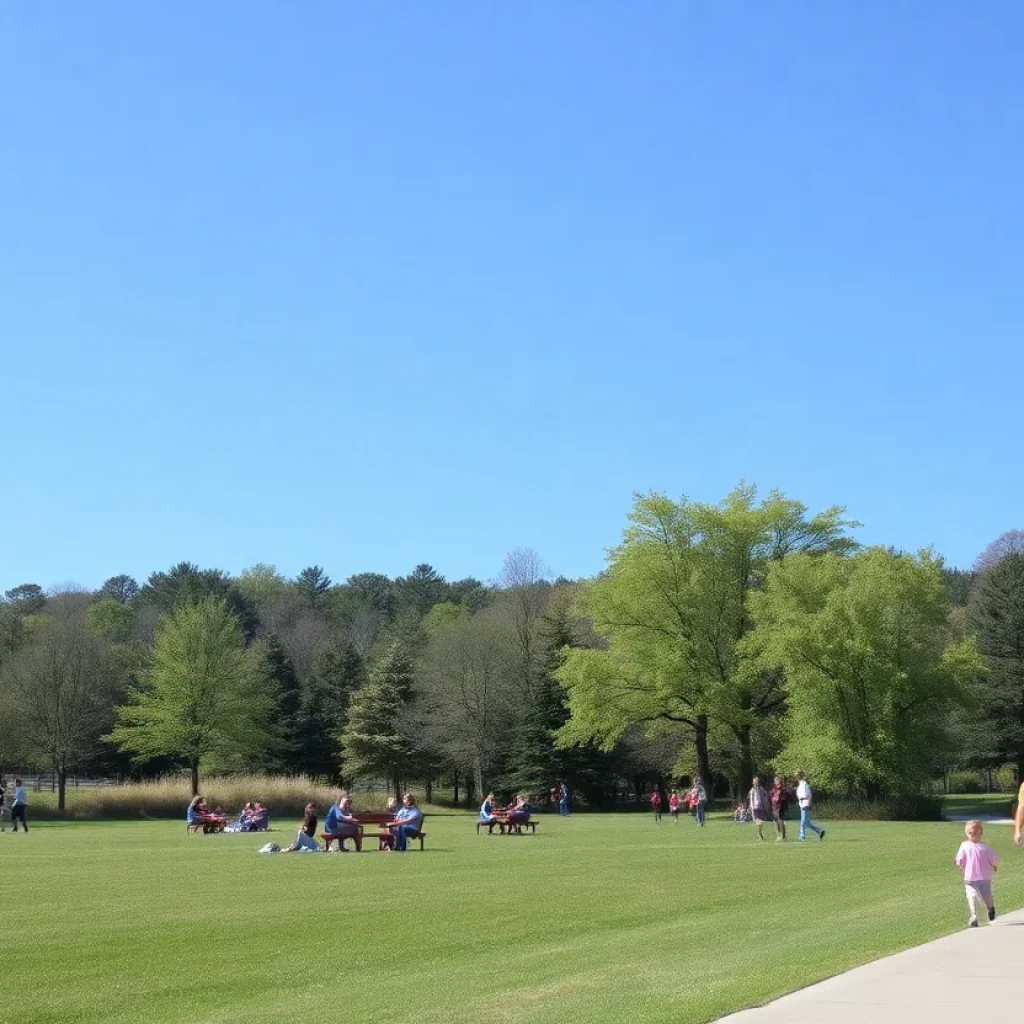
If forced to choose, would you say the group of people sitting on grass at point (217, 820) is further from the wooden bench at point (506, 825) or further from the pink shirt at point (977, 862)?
the pink shirt at point (977, 862)

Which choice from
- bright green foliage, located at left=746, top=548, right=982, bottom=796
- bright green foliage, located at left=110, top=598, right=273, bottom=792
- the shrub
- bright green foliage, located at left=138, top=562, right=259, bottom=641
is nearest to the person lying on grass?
the shrub

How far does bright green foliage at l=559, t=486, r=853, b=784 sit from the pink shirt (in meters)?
46.0

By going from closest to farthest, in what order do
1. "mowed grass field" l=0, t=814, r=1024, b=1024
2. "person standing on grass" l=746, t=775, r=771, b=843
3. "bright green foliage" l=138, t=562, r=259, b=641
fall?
"mowed grass field" l=0, t=814, r=1024, b=1024, "person standing on grass" l=746, t=775, r=771, b=843, "bright green foliage" l=138, t=562, r=259, b=641

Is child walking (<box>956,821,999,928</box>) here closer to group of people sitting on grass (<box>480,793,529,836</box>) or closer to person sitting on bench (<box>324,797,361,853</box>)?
person sitting on bench (<box>324,797,361,853</box>)

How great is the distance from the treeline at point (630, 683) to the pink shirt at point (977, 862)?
4070cm

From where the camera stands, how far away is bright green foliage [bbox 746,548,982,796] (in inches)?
2146

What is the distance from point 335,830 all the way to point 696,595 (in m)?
32.8

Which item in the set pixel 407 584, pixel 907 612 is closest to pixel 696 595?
pixel 907 612

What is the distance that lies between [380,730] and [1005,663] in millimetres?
36419

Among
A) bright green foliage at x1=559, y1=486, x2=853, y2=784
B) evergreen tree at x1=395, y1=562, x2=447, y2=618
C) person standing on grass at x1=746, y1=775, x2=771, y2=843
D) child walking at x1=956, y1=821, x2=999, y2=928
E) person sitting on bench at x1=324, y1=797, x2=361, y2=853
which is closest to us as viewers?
child walking at x1=956, y1=821, x2=999, y2=928

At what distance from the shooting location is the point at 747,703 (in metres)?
63.2

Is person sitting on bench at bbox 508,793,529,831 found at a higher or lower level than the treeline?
lower

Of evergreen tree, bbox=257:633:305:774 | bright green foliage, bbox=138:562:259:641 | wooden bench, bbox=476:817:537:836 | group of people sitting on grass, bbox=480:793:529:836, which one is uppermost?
bright green foliage, bbox=138:562:259:641

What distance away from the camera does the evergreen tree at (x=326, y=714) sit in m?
89.2
